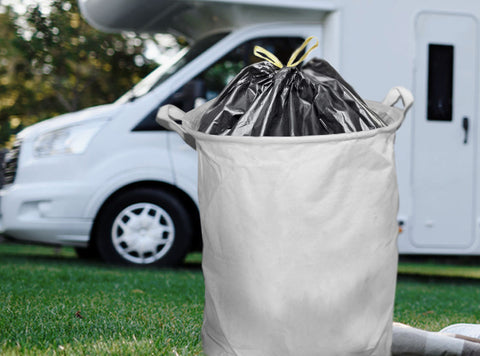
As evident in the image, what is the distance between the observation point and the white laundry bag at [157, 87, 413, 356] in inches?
84.8

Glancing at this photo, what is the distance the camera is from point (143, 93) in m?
5.78

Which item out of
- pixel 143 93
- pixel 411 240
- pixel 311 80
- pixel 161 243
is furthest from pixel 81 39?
pixel 311 80

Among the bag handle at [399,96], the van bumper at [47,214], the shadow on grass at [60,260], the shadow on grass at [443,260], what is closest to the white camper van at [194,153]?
the van bumper at [47,214]

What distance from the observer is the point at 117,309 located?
3.22 m

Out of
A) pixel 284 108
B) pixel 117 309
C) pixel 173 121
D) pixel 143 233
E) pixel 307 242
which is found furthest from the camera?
pixel 143 233

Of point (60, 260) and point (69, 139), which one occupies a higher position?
point (69, 139)

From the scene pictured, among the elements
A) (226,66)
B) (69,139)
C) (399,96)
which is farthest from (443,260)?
(399,96)

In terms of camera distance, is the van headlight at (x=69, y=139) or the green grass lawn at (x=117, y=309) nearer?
the green grass lawn at (x=117, y=309)

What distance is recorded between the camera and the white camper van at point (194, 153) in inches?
216

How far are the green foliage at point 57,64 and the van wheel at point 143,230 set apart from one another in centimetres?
344

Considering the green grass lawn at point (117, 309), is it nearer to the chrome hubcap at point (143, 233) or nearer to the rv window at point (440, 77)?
the chrome hubcap at point (143, 233)

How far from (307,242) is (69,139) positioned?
373 centimetres

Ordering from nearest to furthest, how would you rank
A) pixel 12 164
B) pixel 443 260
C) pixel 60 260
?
1. pixel 12 164
2. pixel 60 260
3. pixel 443 260

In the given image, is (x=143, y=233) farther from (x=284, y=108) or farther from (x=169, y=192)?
(x=284, y=108)
